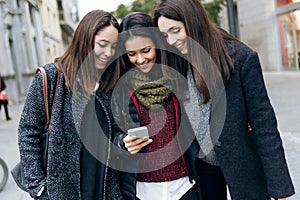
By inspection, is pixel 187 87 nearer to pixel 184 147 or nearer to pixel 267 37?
pixel 184 147

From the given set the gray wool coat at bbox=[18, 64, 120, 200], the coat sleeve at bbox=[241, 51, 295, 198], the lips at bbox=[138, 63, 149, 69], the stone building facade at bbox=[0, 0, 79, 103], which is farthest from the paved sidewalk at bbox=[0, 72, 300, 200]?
the stone building facade at bbox=[0, 0, 79, 103]

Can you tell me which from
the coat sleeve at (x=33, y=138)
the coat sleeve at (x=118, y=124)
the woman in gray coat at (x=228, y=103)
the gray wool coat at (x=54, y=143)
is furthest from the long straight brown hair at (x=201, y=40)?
the coat sleeve at (x=33, y=138)

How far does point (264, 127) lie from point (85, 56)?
947 millimetres

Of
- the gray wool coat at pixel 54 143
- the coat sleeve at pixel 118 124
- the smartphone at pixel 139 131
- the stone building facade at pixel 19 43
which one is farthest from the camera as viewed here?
the stone building facade at pixel 19 43

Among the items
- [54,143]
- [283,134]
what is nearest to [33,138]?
[54,143]

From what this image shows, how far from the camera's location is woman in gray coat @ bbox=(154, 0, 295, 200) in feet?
5.67

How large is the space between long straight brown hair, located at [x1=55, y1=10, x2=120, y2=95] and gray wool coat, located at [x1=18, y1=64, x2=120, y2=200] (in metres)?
0.05

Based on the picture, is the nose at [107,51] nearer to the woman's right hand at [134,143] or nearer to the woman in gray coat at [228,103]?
the woman in gray coat at [228,103]

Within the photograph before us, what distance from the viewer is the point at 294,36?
1670cm

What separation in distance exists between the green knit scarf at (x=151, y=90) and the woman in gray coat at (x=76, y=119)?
17 centimetres

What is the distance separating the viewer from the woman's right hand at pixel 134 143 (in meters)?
1.68

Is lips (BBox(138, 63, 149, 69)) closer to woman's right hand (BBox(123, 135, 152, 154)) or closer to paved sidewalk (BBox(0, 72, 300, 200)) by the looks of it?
woman's right hand (BBox(123, 135, 152, 154))

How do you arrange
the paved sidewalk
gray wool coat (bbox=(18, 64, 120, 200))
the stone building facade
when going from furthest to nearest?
the stone building facade, the paved sidewalk, gray wool coat (bbox=(18, 64, 120, 200))

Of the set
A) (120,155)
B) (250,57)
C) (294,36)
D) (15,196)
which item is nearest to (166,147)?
(120,155)
